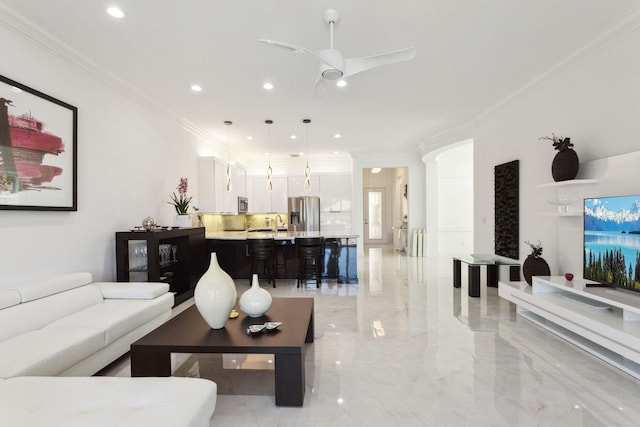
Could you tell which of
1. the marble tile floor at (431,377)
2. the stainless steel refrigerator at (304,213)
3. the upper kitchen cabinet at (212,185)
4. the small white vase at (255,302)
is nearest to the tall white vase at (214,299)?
the small white vase at (255,302)

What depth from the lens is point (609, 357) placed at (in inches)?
105

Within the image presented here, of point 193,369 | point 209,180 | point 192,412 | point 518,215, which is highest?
point 209,180

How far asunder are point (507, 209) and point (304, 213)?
5237 millimetres

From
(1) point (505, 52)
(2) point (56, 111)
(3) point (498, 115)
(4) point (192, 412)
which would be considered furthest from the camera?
(3) point (498, 115)

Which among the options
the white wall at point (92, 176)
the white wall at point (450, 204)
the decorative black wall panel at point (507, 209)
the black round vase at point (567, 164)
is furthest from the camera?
the white wall at point (450, 204)

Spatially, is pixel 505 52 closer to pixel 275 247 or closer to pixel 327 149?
pixel 275 247

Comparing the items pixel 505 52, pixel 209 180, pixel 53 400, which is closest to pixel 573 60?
pixel 505 52

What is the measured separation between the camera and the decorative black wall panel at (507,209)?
477 cm

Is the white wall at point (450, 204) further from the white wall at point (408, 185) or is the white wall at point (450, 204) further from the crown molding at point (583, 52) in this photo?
the crown molding at point (583, 52)

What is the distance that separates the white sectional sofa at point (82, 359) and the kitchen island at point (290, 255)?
2.58 meters

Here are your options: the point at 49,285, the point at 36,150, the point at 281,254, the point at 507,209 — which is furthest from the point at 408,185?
the point at 49,285

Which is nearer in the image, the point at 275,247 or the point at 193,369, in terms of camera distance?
the point at 193,369

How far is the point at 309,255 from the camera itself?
5.54 metres

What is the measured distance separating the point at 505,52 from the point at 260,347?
3700 mm
